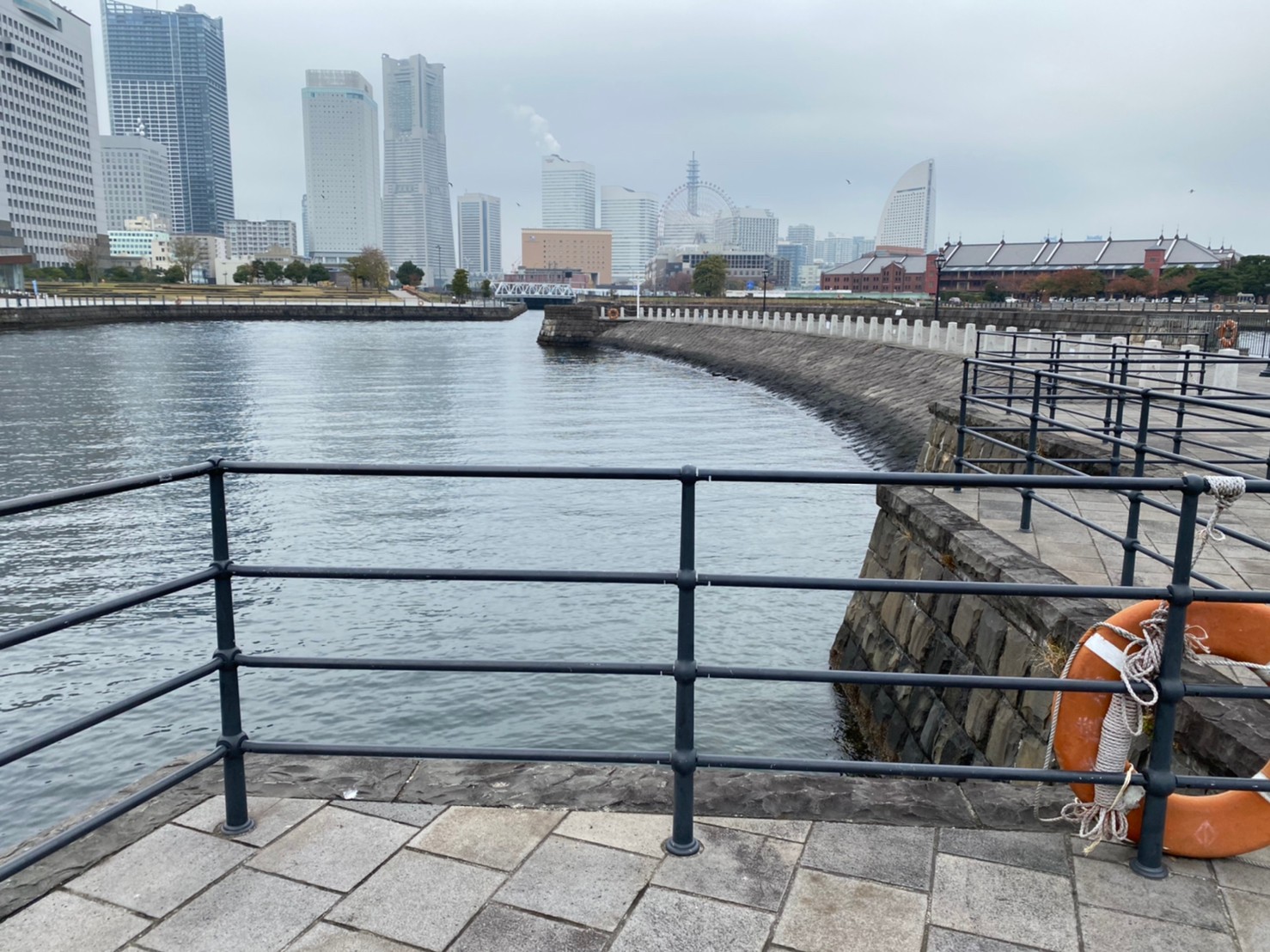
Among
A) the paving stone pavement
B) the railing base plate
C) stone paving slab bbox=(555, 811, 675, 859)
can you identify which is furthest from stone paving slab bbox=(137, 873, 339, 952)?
the railing base plate

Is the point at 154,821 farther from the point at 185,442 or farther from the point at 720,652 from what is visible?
the point at 185,442

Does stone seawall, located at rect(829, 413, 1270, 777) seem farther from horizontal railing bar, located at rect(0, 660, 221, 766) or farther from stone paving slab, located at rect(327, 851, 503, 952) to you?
horizontal railing bar, located at rect(0, 660, 221, 766)

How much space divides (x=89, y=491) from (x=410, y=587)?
1099 cm

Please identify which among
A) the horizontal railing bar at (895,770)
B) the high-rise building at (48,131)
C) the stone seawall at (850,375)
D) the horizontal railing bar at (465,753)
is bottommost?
the stone seawall at (850,375)

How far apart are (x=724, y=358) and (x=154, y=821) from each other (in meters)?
55.2

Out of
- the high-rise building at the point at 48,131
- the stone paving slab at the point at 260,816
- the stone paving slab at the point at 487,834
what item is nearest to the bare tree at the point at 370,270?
the high-rise building at the point at 48,131

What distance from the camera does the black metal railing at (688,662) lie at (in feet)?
9.98

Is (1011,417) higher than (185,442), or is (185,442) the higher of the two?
(1011,417)

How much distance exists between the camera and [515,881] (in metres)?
3.18

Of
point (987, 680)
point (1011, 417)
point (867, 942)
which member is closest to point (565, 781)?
point (867, 942)

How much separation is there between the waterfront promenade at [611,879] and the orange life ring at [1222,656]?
0.28 ft

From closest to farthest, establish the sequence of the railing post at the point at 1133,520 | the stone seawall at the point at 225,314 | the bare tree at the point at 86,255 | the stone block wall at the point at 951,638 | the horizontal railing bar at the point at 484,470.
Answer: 1. the horizontal railing bar at the point at 484,470
2. the railing post at the point at 1133,520
3. the stone block wall at the point at 951,638
4. the stone seawall at the point at 225,314
5. the bare tree at the point at 86,255

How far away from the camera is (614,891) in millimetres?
3125

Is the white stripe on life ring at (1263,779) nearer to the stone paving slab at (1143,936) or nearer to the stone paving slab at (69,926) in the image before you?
the stone paving slab at (1143,936)
